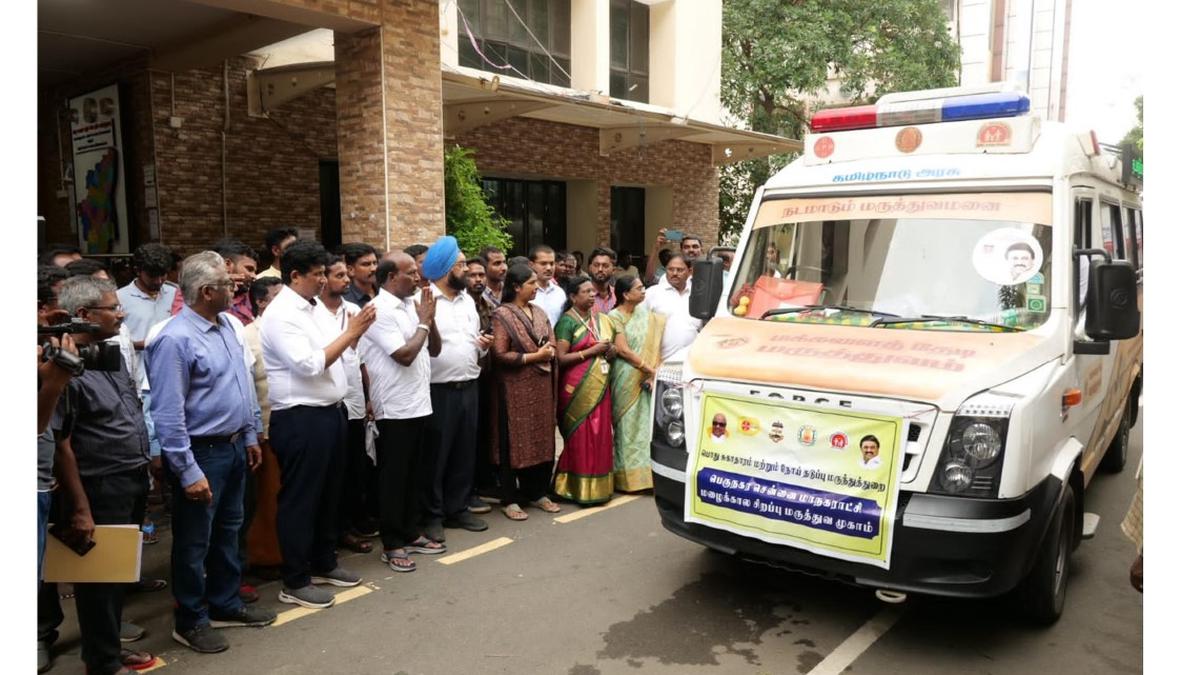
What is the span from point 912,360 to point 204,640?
3423 millimetres

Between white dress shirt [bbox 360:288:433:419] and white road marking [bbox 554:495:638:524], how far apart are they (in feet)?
4.91

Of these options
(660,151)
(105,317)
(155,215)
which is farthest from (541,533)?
(660,151)

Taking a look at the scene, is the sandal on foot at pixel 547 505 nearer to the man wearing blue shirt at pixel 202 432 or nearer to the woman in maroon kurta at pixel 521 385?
the woman in maroon kurta at pixel 521 385

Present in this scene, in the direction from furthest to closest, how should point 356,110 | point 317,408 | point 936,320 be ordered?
point 356,110 < point 317,408 < point 936,320

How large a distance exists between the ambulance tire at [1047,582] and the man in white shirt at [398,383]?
10.5ft

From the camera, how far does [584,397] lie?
6.21 meters

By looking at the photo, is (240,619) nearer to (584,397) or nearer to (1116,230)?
(584,397)

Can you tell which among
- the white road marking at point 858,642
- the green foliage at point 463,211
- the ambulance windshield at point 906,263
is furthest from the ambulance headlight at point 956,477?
the green foliage at point 463,211

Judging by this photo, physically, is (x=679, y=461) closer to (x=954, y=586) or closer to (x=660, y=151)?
(x=954, y=586)

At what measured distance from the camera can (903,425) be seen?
3596 mm

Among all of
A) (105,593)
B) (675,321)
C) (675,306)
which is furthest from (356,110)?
(105,593)

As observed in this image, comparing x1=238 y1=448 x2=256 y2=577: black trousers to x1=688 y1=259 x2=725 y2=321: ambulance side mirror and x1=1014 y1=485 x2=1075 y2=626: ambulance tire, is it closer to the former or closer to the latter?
x1=688 y1=259 x2=725 y2=321: ambulance side mirror

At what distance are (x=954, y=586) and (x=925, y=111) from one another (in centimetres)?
255

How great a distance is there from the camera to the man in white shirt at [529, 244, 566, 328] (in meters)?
6.91
